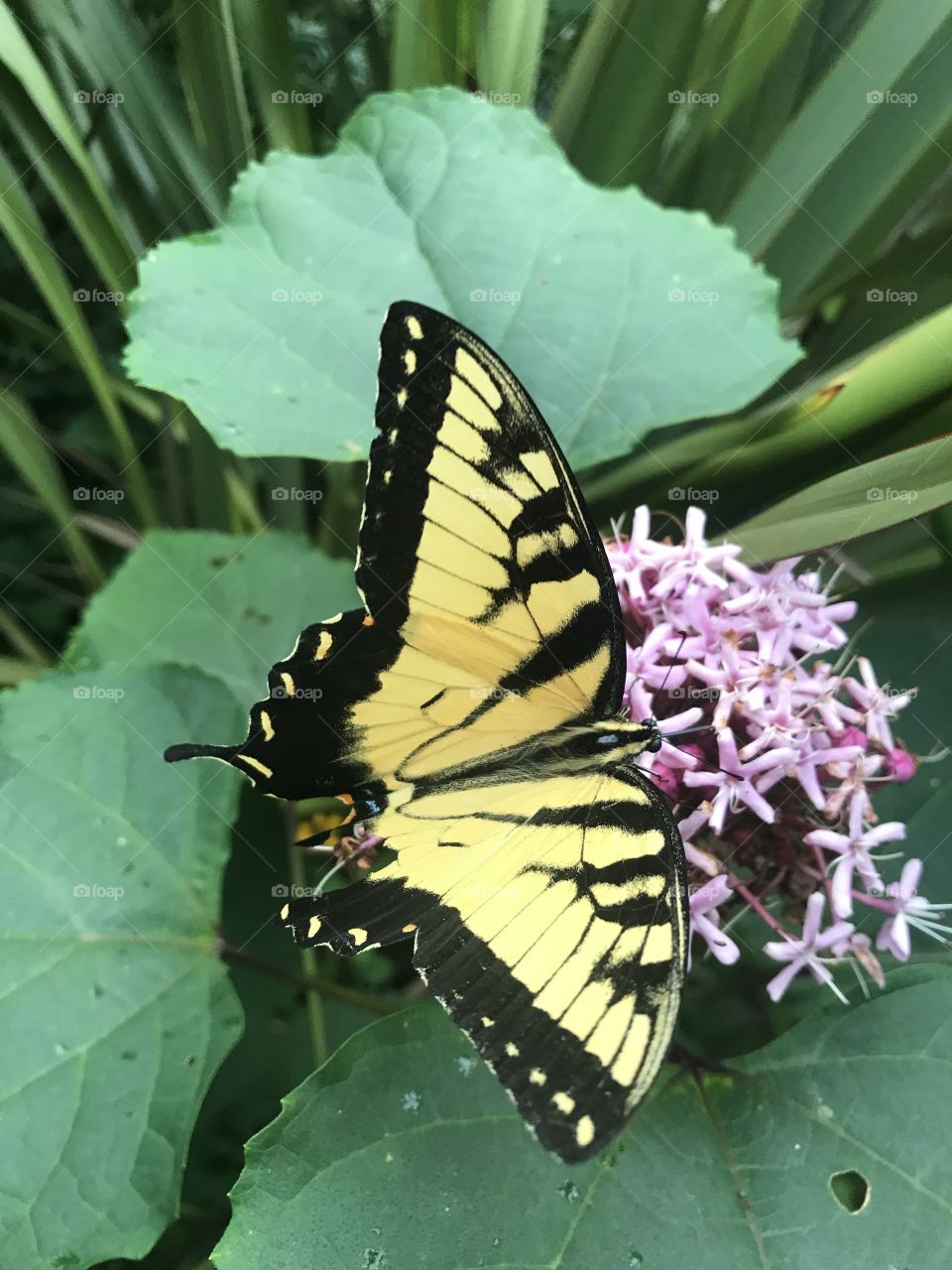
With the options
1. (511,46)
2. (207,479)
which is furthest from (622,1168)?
(511,46)

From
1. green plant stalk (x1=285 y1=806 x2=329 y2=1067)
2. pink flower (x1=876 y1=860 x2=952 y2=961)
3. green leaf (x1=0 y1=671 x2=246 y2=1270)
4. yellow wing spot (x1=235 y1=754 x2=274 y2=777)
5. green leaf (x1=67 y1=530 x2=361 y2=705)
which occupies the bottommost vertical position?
green plant stalk (x1=285 y1=806 x2=329 y2=1067)

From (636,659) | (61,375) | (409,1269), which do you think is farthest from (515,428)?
(61,375)

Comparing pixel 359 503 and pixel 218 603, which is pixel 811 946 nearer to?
pixel 218 603

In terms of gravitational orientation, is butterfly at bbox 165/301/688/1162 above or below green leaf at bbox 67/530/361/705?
above

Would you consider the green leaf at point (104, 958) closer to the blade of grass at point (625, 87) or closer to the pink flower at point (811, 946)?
the pink flower at point (811, 946)

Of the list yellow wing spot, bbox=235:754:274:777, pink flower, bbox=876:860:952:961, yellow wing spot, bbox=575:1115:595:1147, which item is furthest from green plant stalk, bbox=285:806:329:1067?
pink flower, bbox=876:860:952:961

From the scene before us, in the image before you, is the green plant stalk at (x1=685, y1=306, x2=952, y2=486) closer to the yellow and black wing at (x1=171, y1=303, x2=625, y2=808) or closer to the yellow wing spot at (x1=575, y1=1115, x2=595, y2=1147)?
the yellow and black wing at (x1=171, y1=303, x2=625, y2=808)
